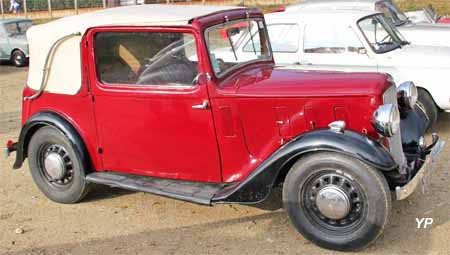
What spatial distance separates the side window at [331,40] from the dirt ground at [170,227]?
7.77ft

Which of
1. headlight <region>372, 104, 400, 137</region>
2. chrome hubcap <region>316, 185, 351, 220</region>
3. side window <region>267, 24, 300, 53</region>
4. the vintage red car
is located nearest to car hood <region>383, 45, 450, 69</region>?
side window <region>267, 24, 300, 53</region>

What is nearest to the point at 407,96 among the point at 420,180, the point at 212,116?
the point at 420,180

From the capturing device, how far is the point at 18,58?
16.3m

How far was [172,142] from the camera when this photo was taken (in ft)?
15.6

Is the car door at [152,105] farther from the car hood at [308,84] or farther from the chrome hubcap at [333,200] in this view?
the chrome hubcap at [333,200]

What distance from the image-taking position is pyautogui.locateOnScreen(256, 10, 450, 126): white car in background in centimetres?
725

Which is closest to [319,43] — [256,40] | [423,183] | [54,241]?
[256,40]

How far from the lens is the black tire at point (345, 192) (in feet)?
13.1

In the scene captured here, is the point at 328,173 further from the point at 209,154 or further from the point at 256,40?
the point at 256,40

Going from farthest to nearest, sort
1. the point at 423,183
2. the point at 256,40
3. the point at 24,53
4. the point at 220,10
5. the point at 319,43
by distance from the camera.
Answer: the point at 24,53 < the point at 319,43 < the point at 256,40 < the point at 220,10 < the point at 423,183

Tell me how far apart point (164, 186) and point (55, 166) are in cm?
123

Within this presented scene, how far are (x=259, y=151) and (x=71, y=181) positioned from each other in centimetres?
191

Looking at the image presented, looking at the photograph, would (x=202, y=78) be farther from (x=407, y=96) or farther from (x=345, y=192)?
(x=407, y=96)

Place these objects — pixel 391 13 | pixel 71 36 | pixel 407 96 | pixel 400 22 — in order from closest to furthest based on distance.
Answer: pixel 407 96
pixel 71 36
pixel 400 22
pixel 391 13
